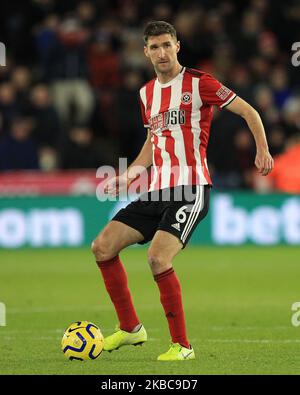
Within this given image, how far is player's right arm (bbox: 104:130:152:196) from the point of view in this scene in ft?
25.5

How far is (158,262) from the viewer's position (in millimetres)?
7102

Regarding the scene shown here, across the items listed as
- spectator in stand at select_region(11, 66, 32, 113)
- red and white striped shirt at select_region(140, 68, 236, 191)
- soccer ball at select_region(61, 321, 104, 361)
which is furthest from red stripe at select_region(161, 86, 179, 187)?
spectator in stand at select_region(11, 66, 32, 113)

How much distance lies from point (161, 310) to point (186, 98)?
10.6ft

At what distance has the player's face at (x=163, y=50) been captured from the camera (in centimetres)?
733

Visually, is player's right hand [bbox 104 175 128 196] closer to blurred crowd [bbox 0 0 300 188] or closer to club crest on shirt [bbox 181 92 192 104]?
club crest on shirt [bbox 181 92 192 104]

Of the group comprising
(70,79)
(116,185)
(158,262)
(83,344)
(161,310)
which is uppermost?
(70,79)

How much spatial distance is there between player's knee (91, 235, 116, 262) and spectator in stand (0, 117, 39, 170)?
8.75m

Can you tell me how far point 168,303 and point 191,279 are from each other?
5.42 meters

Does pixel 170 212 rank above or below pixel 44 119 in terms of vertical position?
A: below

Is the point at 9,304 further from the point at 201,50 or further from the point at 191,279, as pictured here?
the point at 201,50

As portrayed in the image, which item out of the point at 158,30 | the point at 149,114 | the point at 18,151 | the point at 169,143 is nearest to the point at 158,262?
the point at 169,143

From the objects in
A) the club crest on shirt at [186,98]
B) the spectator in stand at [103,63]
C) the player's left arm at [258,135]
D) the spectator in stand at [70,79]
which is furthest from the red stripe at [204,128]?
the spectator in stand at [103,63]

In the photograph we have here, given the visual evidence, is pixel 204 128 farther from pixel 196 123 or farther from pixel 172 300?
pixel 172 300
